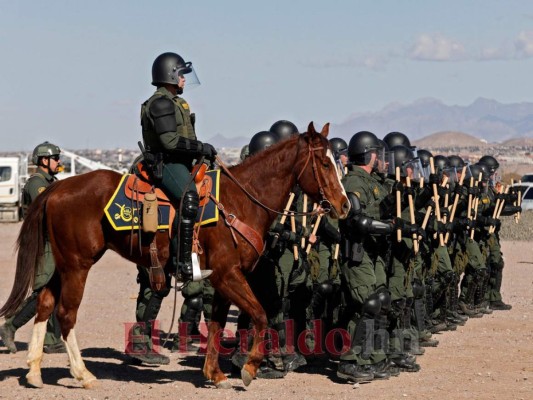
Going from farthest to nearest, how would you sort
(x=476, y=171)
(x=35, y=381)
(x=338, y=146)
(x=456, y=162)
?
1. (x=476, y=171)
2. (x=456, y=162)
3. (x=338, y=146)
4. (x=35, y=381)

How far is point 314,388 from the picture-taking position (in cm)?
985

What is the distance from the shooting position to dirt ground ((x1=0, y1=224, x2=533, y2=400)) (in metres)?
9.55

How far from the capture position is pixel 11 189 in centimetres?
3944

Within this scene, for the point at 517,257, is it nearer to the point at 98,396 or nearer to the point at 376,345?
the point at 376,345

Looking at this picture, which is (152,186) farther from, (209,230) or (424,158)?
(424,158)

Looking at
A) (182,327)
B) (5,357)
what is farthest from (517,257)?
(5,357)

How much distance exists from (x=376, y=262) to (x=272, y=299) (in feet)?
3.68

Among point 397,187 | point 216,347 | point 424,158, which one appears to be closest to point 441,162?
point 424,158

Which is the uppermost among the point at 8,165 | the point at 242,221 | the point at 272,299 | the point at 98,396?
the point at 8,165

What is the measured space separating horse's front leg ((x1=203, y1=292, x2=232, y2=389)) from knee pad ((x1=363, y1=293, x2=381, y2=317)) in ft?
4.21

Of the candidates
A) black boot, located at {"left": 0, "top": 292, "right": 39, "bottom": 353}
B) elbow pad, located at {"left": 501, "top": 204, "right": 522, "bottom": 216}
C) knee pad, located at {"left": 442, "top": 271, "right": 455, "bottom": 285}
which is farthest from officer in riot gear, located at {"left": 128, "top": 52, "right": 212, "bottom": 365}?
elbow pad, located at {"left": 501, "top": 204, "right": 522, "bottom": 216}

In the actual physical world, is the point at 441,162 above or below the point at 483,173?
above

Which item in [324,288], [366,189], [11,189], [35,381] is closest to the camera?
[35,381]

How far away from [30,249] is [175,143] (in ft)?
6.12
